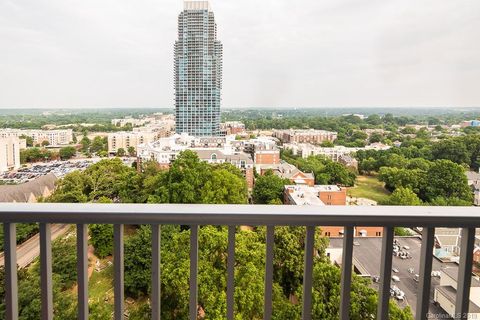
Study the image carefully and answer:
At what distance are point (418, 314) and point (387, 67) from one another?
20.5ft

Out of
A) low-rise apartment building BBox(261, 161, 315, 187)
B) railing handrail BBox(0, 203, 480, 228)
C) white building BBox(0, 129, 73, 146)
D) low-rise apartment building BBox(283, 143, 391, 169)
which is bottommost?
low-rise apartment building BBox(261, 161, 315, 187)

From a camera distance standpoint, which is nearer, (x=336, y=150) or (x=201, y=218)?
(x=201, y=218)

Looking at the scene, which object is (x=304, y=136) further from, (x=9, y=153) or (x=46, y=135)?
(x=9, y=153)

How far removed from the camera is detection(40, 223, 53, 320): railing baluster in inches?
26.6

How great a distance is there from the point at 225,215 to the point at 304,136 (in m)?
14.5

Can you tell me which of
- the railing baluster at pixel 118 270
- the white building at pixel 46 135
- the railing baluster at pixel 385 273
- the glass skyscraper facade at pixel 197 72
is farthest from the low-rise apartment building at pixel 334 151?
the glass skyscraper facade at pixel 197 72

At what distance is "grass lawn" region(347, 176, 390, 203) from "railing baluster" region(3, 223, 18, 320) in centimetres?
692

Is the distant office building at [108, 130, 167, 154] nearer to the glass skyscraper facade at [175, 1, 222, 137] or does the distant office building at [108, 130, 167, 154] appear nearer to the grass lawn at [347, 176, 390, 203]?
the grass lawn at [347, 176, 390, 203]

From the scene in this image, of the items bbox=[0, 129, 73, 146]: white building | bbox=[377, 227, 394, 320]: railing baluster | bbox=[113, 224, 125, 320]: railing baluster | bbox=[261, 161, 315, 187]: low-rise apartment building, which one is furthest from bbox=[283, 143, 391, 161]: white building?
bbox=[113, 224, 125, 320]: railing baluster

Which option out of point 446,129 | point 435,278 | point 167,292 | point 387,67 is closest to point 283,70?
point 387,67

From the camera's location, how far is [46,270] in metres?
0.70

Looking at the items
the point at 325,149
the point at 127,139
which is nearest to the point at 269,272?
the point at 127,139

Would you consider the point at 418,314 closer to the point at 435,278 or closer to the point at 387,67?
the point at 435,278

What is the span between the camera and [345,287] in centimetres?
74
